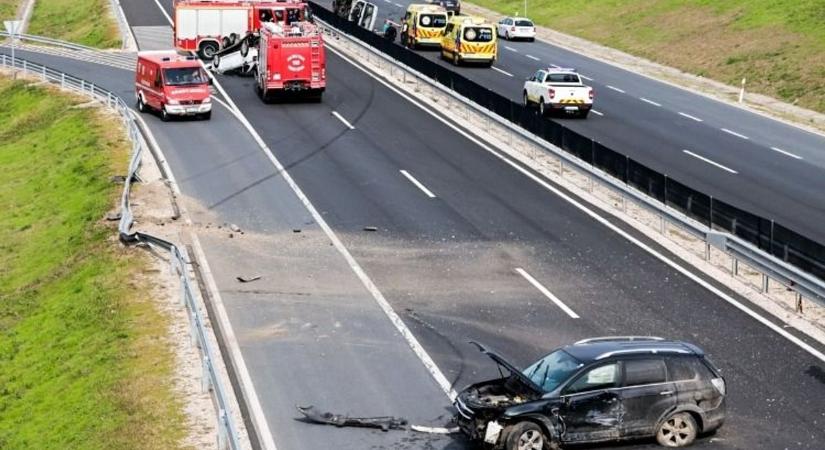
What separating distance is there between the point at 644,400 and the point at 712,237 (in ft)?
34.7

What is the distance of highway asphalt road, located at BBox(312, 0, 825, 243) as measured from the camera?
3741 cm

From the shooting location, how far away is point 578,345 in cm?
2038

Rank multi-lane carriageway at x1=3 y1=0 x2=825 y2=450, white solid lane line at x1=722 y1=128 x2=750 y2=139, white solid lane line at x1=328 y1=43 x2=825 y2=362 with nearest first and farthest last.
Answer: multi-lane carriageway at x1=3 y1=0 x2=825 y2=450 → white solid lane line at x1=328 y1=43 x2=825 y2=362 → white solid lane line at x1=722 y1=128 x2=750 y2=139

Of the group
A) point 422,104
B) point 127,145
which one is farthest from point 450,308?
point 422,104

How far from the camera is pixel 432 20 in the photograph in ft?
221

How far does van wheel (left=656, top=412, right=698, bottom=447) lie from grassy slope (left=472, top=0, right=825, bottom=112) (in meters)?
37.6

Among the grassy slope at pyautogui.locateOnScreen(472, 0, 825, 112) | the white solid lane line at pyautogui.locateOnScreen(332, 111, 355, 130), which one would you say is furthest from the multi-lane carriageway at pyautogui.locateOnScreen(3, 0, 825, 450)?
the grassy slope at pyautogui.locateOnScreen(472, 0, 825, 112)

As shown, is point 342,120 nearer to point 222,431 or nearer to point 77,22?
point 222,431

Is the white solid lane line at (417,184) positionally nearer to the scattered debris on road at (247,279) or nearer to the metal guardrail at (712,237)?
the metal guardrail at (712,237)

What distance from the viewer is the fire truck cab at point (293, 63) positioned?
163 feet

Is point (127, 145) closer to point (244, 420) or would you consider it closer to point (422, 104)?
point (422, 104)

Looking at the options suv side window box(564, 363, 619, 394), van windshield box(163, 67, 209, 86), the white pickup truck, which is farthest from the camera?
the white pickup truck

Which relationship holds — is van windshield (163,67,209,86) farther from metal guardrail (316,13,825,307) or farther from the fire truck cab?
metal guardrail (316,13,825,307)

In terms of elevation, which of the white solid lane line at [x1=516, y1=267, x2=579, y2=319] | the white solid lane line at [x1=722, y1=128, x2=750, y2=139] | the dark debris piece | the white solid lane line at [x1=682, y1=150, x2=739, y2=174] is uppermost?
the dark debris piece
